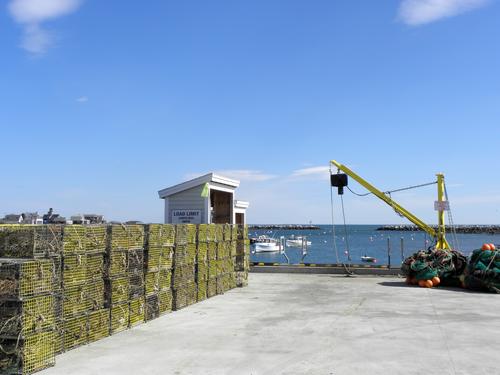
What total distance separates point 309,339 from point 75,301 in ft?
13.6

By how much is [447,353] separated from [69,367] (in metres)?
5.87

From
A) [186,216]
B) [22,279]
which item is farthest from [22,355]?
[186,216]

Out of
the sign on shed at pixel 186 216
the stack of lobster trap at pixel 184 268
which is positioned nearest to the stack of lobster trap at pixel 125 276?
the stack of lobster trap at pixel 184 268

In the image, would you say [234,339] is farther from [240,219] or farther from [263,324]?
[240,219]

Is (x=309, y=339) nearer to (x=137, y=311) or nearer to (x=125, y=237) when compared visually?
(x=137, y=311)

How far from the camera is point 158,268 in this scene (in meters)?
11.6

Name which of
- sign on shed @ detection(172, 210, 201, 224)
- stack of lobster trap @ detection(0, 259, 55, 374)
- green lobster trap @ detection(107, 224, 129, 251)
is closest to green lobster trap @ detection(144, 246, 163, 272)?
green lobster trap @ detection(107, 224, 129, 251)

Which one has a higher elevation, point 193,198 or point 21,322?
point 193,198

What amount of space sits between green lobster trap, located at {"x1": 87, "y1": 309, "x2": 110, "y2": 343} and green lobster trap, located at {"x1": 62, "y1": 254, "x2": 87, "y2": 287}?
713 mm

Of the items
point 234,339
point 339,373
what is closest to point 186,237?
point 234,339

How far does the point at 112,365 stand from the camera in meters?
7.72

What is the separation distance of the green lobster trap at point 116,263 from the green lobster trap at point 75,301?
0.73 metres

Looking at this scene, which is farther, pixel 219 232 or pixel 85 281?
pixel 219 232

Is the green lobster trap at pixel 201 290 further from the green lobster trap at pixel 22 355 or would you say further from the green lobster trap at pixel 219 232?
the green lobster trap at pixel 22 355
